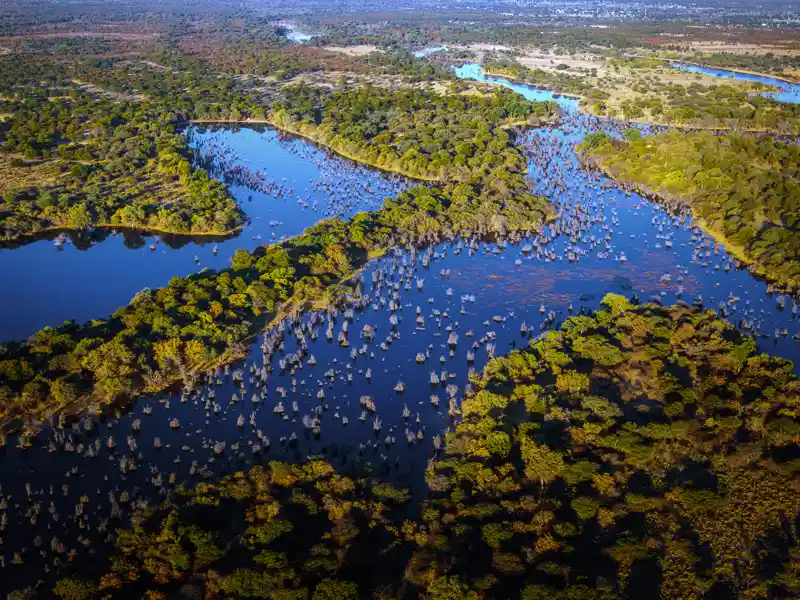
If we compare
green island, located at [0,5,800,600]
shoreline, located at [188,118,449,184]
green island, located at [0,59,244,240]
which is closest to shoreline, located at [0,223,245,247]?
green island, located at [0,59,244,240]

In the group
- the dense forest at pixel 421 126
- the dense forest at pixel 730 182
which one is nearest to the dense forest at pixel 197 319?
the dense forest at pixel 421 126

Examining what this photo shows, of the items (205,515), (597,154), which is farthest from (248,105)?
(205,515)

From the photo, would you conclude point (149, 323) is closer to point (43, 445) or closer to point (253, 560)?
point (43, 445)

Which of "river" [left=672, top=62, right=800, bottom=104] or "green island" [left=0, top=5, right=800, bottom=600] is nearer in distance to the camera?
"green island" [left=0, top=5, right=800, bottom=600]

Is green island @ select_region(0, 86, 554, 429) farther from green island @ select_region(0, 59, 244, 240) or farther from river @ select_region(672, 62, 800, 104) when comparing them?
river @ select_region(672, 62, 800, 104)

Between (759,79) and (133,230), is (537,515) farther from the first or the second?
(759,79)
